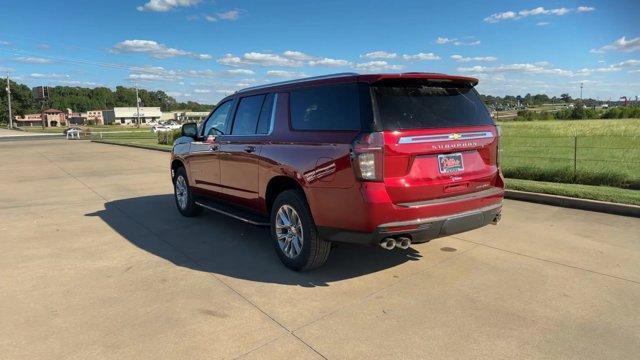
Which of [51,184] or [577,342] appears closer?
[577,342]

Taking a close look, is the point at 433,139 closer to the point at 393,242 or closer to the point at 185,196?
the point at 393,242

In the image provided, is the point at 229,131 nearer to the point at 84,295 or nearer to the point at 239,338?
the point at 84,295

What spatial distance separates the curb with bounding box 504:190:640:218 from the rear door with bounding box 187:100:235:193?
5219mm

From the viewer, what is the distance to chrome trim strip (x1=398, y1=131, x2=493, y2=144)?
398cm

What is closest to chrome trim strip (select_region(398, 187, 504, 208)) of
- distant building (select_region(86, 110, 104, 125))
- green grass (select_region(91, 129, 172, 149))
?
green grass (select_region(91, 129, 172, 149))

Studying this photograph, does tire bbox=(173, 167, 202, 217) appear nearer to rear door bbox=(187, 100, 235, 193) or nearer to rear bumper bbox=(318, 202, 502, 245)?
rear door bbox=(187, 100, 235, 193)

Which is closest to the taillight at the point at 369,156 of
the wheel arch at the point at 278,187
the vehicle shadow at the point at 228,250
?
the wheel arch at the point at 278,187

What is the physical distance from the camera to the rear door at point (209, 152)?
6312 mm

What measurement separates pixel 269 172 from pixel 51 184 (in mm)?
9068

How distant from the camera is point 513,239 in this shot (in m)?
5.79

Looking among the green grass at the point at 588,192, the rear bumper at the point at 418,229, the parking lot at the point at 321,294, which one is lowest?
the parking lot at the point at 321,294

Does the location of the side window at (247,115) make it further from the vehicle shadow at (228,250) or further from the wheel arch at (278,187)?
the vehicle shadow at (228,250)

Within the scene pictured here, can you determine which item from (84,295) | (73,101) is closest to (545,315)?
(84,295)

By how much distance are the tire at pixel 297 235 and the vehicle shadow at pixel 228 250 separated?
147 mm
